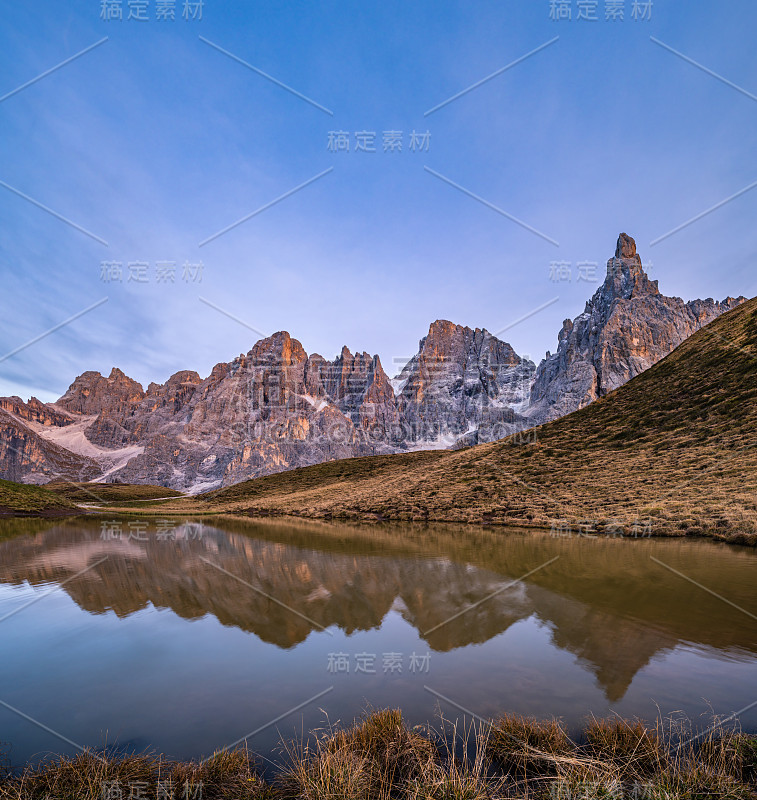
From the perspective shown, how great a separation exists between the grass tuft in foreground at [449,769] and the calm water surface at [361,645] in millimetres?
583

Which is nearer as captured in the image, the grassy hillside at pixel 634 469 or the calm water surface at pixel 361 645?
the calm water surface at pixel 361 645

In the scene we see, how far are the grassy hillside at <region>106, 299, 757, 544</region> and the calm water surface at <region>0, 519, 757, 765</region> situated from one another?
6824mm

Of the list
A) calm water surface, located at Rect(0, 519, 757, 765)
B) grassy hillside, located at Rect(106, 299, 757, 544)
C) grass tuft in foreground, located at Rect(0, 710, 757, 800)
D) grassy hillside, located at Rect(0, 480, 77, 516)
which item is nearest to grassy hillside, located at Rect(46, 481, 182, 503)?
grassy hillside, located at Rect(0, 480, 77, 516)

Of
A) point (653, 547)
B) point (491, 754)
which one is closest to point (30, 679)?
point (491, 754)

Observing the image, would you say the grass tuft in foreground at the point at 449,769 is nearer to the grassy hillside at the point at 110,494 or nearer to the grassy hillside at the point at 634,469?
the grassy hillside at the point at 634,469

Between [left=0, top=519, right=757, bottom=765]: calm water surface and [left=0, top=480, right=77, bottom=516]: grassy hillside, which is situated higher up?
[left=0, top=480, right=77, bottom=516]: grassy hillside

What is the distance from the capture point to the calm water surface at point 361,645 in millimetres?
5672

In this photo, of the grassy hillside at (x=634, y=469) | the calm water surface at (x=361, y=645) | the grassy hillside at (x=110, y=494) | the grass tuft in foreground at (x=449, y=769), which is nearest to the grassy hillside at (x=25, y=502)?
the grassy hillside at (x=634, y=469)

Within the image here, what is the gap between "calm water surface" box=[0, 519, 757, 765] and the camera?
5672 millimetres

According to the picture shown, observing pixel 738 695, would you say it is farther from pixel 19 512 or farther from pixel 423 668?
pixel 19 512

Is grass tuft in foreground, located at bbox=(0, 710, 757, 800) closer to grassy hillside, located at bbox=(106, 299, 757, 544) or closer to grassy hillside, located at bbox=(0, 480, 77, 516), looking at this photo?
grassy hillside, located at bbox=(106, 299, 757, 544)

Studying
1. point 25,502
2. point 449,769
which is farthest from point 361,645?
point 25,502

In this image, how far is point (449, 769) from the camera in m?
4.23

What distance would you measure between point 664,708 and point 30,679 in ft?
34.2
